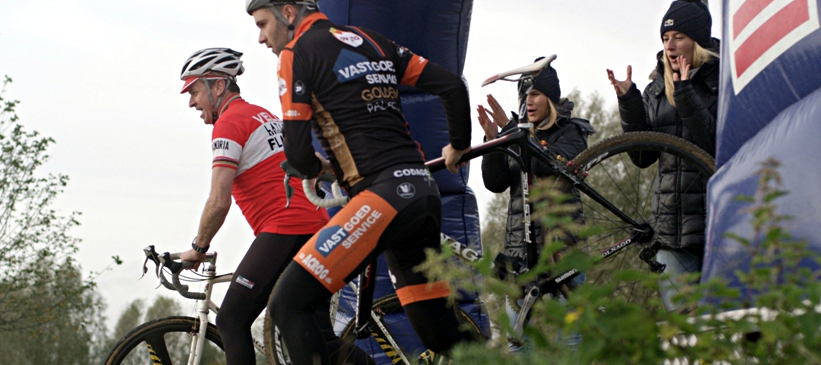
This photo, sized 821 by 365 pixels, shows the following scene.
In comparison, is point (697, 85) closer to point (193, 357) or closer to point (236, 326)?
point (236, 326)

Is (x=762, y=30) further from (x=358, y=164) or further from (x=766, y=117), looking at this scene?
(x=358, y=164)

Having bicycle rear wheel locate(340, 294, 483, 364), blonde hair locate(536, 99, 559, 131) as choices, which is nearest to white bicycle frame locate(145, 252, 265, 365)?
bicycle rear wheel locate(340, 294, 483, 364)

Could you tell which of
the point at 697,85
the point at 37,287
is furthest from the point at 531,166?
the point at 37,287

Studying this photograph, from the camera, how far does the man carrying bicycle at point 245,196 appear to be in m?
4.70

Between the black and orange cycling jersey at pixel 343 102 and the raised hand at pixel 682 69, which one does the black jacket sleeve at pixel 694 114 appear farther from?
the black and orange cycling jersey at pixel 343 102

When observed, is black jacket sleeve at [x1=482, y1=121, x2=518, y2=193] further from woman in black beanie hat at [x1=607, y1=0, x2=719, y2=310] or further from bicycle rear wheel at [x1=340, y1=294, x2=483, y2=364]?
bicycle rear wheel at [x1=340, y1=294, x2=483, y2=364]

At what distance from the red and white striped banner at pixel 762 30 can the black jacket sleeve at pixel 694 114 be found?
0.94 m

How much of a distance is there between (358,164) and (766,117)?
1646mm

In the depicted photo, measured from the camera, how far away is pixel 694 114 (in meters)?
4.87

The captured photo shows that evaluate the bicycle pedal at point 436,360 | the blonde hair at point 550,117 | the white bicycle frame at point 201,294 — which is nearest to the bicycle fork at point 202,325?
the white bicycle frame at point 201,294

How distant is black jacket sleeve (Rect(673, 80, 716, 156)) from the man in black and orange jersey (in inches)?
60.2

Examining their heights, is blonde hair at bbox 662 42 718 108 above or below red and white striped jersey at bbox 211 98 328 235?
above

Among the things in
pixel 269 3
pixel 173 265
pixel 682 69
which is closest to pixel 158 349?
pixel 173 265

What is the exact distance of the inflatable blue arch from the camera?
10.5 feet
